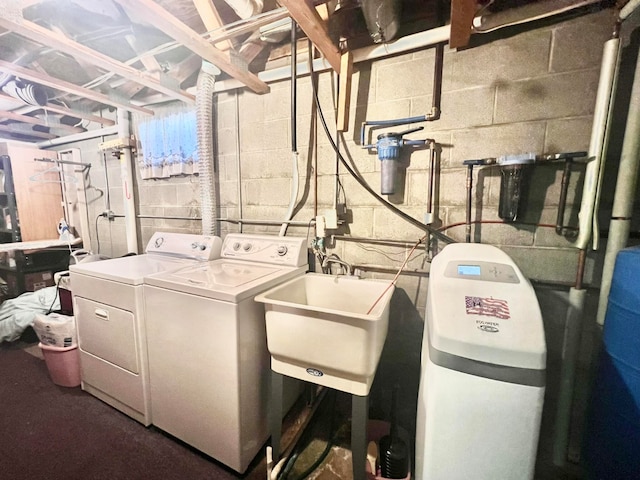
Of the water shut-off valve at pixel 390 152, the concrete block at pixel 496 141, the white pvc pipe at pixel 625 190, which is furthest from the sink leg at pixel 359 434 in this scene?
the concrete block at pixel 496 141

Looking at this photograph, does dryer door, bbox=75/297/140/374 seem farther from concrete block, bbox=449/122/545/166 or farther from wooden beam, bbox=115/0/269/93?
concrete block, bbox=449/122/545/166

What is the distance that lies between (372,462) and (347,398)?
47 centimetres

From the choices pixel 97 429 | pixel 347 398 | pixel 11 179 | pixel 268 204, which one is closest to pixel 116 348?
pixel 97 429

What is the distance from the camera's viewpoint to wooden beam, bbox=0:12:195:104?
45.9 inches

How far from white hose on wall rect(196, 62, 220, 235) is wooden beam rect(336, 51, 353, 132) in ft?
2.91

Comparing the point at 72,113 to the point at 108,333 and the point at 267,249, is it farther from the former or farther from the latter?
the point at 267,249

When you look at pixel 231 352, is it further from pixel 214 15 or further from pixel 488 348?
pixel 214 15

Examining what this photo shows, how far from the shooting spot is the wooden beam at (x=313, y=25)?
1.01m

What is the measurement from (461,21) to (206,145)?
165 centimetres

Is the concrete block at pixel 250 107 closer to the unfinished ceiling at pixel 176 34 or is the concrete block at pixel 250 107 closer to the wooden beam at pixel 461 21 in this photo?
the unfinished ceiling at pixel 176 34

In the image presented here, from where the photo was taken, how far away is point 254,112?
1910 mm

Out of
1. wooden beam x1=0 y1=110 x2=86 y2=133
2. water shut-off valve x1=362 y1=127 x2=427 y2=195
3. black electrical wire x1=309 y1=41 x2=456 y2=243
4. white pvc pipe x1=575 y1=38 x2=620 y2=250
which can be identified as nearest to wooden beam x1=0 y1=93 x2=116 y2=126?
wooden beam x1=0 y1=110 x2=86 y2=133

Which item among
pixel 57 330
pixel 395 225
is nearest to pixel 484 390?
pixel 395 225

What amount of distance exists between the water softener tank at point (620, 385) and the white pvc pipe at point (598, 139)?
0.20 metres
